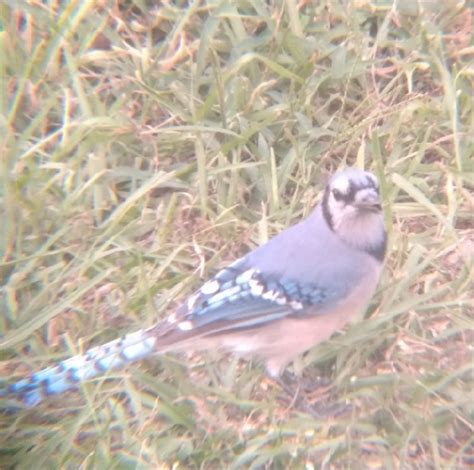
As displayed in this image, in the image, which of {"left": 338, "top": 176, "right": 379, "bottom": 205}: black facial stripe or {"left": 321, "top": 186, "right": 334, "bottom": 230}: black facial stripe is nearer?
{"left": 338, "top": 176, "right": 379, "bottom": 205}: black facial stripe

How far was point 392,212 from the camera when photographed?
4055mm

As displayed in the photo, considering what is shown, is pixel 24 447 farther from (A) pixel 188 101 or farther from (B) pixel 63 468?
(A) pixel 188 101

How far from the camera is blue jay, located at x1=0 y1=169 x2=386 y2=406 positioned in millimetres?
3545

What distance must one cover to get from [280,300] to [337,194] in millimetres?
471

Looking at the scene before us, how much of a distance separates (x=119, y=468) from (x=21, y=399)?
0.49 meters

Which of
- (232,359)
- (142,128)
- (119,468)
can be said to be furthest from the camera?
(142,128)

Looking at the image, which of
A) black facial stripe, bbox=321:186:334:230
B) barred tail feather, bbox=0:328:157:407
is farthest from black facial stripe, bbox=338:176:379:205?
barred tail feather, bbox=0:328:157:407

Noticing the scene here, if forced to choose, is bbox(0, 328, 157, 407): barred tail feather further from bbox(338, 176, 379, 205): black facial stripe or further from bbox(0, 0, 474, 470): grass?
bbox(338, 176, 379, 205): black facial stripe

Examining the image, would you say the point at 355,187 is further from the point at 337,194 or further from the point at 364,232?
the point at 364,232

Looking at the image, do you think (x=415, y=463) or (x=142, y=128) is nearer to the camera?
(x=415, y=463)

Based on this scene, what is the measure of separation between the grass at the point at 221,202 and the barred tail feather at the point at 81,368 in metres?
0.08

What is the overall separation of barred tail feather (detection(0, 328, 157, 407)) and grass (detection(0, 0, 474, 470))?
0.08 meters

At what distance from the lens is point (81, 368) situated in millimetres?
3570

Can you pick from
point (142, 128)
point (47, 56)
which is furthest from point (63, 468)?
point (47, 56)
